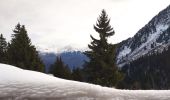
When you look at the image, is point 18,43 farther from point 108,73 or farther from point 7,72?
point 7,72

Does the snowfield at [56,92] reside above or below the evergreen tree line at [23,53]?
below

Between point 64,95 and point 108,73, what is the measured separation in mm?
30785

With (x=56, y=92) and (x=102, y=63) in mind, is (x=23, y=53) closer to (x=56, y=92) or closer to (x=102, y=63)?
(x=102, y=63)

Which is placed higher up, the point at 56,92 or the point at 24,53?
the point at 24,53

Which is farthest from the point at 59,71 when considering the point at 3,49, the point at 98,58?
the point at 98,58

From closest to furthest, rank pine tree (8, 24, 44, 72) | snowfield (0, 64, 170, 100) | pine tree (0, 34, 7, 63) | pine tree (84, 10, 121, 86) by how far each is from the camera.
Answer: snowfield (0, 64, 170, 100)
pine tree (84, 10, 121, 86)
pine tree (8, 24, 44, 72)
pine tree (0, 34, 7, 63)

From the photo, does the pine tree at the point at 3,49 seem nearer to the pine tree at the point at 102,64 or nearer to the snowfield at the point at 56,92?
the pine tree at the point at 102,64

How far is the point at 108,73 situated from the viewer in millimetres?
44031

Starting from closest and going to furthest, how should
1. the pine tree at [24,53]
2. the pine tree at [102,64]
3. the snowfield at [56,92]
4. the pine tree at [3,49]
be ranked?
the snowfield at [56,92], the pine tree at [102,64], the pine tree at [24,53], the pine tree at [3,49]

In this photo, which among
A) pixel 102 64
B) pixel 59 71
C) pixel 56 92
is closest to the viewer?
pixel 56 92

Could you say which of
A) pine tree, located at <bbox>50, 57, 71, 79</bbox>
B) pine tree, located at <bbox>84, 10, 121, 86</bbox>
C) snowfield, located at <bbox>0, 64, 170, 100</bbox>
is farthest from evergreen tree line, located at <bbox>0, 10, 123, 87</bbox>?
snowfield, located at <bbox>0, 64, 170, 100</bbox>

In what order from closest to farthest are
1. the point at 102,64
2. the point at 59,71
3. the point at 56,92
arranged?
the point at 56,92 < the point at 102,64 < the point at 59,71

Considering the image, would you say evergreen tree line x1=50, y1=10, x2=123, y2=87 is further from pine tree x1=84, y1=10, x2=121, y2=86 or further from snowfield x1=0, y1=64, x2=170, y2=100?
snowfield x1=0, y1=64, x2=170, y2=100

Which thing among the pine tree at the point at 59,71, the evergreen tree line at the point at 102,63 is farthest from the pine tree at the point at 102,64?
the pine tree at the point at 59,71
